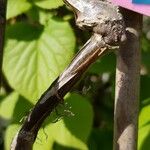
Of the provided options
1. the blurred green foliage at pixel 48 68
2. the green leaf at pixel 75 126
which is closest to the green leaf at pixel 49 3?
the blurred green foliage at pixel 48 68

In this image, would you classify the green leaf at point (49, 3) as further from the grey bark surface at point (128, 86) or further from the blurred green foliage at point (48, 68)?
the grey bark surface at point (128, 86)

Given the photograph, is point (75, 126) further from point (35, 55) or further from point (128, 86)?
point (128, 86)

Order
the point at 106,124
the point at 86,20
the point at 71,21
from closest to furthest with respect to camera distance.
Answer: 1. the point at 86,20
2. the point at 71,21
3. the point at 106,124

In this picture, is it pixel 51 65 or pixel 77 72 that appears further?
pixel 51 65

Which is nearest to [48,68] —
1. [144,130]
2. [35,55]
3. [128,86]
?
[35,55]

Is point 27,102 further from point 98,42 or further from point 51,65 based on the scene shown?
point 98,42

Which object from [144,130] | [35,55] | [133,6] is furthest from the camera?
[35,55]

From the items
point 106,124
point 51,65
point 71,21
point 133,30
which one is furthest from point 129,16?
point 106,124
